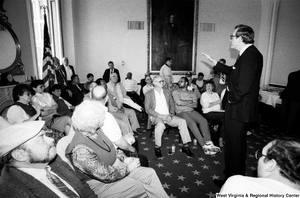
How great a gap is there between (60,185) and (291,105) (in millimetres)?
5301

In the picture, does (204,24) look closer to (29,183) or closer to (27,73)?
(27,73)

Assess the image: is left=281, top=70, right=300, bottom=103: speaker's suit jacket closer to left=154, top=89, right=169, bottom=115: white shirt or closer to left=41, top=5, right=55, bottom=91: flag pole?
left=154, top=89, right=169, bottom=115: white shirt

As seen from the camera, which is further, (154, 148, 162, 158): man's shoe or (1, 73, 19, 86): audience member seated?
(1, 73, 19, 86): audience member seated

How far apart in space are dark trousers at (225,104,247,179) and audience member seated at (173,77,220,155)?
120 cm

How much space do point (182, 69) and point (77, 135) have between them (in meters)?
7.39

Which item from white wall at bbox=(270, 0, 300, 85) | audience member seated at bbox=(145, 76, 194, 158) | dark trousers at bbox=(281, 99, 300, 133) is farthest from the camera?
white wall at bbox=(270, 0, 300, 85)

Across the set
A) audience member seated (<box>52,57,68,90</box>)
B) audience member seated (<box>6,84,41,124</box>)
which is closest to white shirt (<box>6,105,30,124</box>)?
audience member seated (<box>6,84,41,124</box>)

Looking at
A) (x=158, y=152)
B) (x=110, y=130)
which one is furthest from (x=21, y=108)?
(x=158, y=152)

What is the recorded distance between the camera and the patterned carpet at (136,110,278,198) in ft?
8.46

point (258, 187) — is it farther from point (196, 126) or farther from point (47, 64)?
point (47, 64)

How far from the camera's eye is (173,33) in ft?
26.8

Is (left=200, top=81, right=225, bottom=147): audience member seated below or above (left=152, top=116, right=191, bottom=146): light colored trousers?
above

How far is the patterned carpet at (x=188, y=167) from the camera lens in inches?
102

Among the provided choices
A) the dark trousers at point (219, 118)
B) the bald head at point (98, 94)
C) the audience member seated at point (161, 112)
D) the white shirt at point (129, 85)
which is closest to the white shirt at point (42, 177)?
the bald head at point (98, 94)
